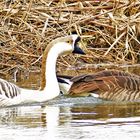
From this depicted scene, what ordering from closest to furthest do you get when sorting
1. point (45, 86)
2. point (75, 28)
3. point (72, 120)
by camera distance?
point (72, 120), point (45, 86), point (75, 28)

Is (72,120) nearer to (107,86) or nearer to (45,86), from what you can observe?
(45,86)

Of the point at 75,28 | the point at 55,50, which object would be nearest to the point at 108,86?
the point at 55,50

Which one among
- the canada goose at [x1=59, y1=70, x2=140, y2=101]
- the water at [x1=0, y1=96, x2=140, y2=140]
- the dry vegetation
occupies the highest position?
the dry vegetation

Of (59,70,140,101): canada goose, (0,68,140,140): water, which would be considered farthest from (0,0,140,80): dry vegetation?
(0,68,140,140): water

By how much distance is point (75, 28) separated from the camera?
47.7ft

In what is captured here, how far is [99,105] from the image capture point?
10.0 metres

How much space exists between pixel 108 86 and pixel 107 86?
0.05 feet

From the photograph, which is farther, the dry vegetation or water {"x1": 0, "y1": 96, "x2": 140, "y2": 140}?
the dry vegetation

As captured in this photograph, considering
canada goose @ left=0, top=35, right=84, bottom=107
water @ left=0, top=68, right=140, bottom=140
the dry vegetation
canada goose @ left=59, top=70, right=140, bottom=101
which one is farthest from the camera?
the dry vegetation

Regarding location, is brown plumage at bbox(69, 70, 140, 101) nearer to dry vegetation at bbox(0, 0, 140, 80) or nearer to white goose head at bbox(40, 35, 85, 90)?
white goose head at bbox(40, 35, 85, 90)

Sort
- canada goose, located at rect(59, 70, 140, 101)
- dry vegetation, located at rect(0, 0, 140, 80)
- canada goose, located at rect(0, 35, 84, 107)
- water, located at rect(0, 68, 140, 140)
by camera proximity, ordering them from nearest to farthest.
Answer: water, located at rect(0, 68, 140, 140) < canada goose, located at rect(0, 35, 84, 107) < canada goose, located at rect(59, 70, 140, 101) < dry vegetation, located at rect(0, 0, 140, 80)

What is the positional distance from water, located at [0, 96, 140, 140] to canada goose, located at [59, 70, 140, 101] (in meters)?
0.22

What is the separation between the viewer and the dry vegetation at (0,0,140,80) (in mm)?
13836

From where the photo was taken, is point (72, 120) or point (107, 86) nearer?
point (72, 120)
